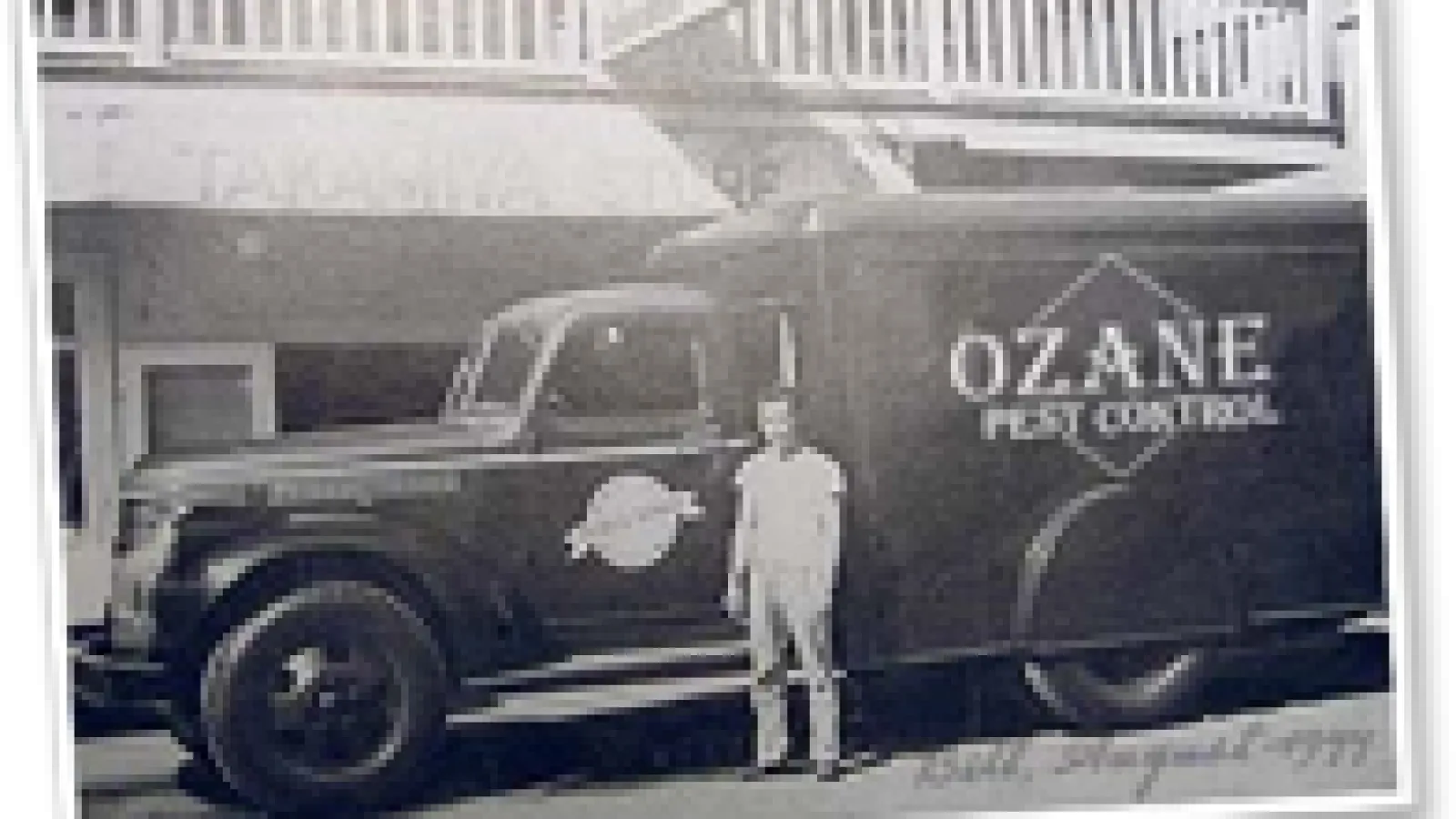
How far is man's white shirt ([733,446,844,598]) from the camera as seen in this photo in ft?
12.4

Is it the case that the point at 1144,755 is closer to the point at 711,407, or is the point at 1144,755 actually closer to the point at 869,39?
the point at 711,407

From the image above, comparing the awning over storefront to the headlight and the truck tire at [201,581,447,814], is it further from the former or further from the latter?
the truck tire at [201,581,447,814]

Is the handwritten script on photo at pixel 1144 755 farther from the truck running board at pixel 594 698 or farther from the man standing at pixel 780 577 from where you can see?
the truck running board at pixel 594 698

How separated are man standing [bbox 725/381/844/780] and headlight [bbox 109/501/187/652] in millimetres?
1192

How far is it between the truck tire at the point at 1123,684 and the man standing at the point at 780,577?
479 millimetres

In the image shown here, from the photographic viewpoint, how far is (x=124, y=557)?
11.8 ft

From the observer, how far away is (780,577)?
3.78 metres

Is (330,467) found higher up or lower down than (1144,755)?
higher up

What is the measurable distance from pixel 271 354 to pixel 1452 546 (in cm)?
267

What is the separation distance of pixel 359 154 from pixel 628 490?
0.91m

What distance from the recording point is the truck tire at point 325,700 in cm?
362

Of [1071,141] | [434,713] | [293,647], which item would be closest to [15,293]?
[293,647]

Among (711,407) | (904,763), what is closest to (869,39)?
(711,407)

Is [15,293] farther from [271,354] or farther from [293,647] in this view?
[293,647]
